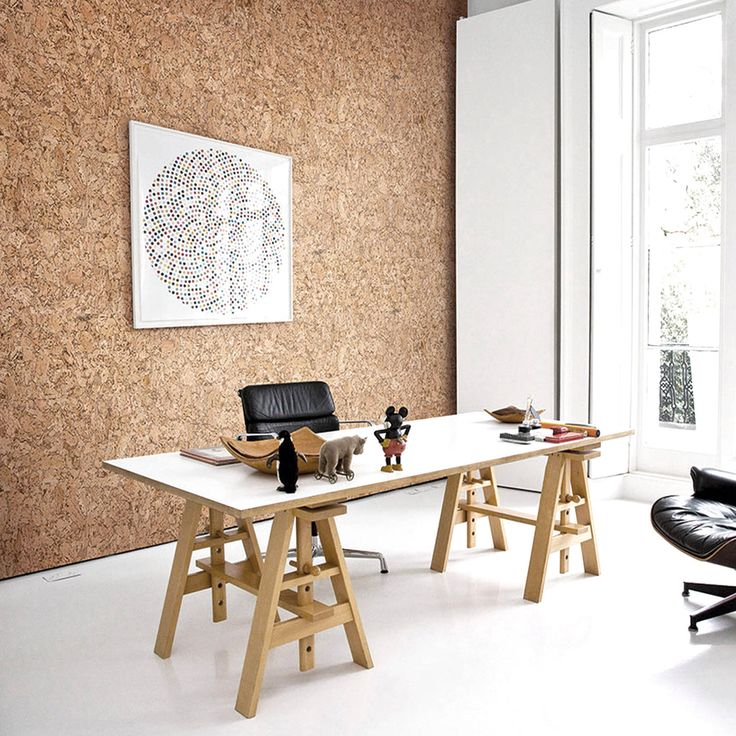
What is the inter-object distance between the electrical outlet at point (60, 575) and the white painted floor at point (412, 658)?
0.04 m

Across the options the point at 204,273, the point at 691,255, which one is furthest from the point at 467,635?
the point at 691,255

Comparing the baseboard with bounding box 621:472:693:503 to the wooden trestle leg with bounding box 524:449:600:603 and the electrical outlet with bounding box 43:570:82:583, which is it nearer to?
the wooden trestle leg with bounding box 524:449:600:603

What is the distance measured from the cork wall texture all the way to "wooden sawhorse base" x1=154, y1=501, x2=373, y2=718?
3.88ft

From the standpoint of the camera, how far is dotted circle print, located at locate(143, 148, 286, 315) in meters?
4.20

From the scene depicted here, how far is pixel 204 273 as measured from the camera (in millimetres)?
4371

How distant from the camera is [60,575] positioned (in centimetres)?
385

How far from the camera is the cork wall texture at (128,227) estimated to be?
3779 millimetres

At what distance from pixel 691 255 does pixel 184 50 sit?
3167 millimetres

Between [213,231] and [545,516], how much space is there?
2216mm

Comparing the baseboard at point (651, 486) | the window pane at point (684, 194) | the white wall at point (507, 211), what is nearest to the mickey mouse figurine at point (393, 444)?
the white wall at point (507, 211)

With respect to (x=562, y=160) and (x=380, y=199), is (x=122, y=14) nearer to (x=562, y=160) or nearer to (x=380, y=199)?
(x=380, y=199)

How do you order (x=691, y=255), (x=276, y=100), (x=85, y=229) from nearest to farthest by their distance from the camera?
(x=85, y=229) < (x=276, y=100) < (x=691, y=255)

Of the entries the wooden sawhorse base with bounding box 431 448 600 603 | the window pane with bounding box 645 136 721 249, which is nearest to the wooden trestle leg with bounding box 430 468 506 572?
the wooden sawhorse base with bounding box 431 448 600 603

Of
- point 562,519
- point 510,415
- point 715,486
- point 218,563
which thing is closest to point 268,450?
point 218,563
